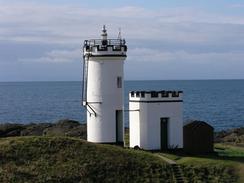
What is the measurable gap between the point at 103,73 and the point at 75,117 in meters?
66.9

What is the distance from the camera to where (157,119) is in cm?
3959

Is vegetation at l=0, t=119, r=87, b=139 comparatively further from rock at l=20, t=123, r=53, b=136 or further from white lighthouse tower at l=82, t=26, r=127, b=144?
white lighthouse tower at l=82, t=26, r=127, b=144

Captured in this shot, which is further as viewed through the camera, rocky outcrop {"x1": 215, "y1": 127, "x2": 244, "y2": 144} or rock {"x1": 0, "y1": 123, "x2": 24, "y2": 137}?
rock {"x1": 0, "y1": 123, "x2": 24, "y2": 137}

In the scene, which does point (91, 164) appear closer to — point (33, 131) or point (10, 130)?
point (10, 130)

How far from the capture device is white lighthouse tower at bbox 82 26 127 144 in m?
40.9

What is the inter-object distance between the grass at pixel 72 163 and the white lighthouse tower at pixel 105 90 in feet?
15.5

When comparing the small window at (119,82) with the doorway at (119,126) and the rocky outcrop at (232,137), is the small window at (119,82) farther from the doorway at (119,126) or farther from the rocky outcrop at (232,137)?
the rocky outcrop at (232,137)

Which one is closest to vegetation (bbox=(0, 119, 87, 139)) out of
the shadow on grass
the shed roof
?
the shed roof

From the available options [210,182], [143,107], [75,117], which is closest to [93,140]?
[143,107]

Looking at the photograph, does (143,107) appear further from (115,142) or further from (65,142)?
(65,142)

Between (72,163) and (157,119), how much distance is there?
8.09 meters

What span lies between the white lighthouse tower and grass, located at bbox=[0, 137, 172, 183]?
4.72m

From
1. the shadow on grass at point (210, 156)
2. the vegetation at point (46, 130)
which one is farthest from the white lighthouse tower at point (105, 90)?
the vegetation at point (46, 130)

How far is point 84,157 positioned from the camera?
3425cm
